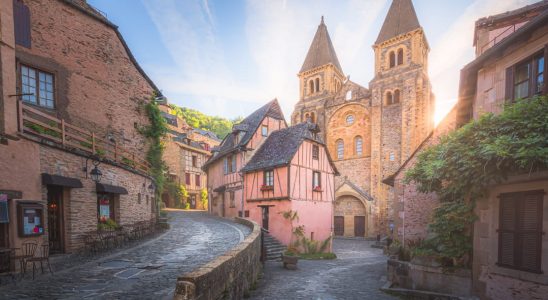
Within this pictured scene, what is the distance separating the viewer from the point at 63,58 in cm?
1197

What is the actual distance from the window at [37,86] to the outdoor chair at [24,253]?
20.5ft

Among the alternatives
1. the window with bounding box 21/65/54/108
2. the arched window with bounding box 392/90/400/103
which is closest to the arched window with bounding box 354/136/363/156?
the arched window with bounding box 392/90/400/103

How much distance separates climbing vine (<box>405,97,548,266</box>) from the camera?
536 cm

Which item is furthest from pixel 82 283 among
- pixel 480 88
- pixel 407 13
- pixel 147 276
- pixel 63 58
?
pixel 407 13

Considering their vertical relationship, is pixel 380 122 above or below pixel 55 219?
above

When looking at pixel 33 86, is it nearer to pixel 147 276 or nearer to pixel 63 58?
pixel 63 58

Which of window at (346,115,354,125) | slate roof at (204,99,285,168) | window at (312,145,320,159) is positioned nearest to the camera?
window at (312,145,320,159)

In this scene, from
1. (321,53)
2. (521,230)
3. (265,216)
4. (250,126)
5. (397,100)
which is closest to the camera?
(521,230)

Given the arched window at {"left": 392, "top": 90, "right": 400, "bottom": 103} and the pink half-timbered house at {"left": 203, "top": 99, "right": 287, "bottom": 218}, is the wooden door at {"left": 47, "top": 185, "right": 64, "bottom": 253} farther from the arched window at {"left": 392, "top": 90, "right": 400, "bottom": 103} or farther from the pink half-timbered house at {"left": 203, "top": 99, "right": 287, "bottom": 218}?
the arched window at {"left": 392, "top": 90, "right": 400, "bottom": 103}

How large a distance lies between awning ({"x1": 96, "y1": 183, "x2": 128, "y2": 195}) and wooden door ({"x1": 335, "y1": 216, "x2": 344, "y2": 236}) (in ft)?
73.1

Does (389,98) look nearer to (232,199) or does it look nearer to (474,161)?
(232,199)

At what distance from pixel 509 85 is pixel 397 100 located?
858 inches

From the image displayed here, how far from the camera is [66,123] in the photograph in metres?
9.97

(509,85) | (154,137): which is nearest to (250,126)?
(154,137)
